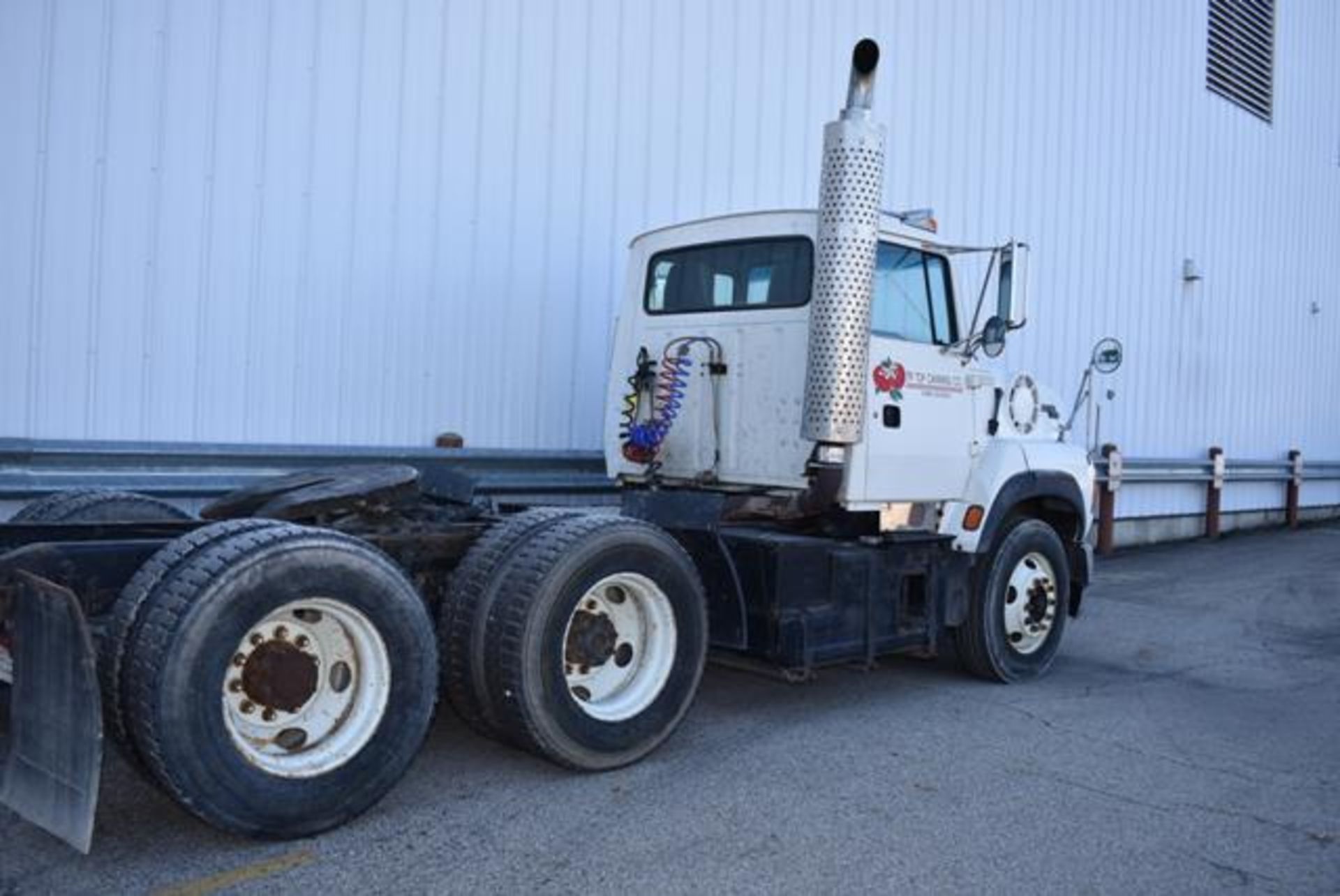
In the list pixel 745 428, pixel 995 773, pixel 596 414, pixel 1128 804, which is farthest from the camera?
pixel 596 414

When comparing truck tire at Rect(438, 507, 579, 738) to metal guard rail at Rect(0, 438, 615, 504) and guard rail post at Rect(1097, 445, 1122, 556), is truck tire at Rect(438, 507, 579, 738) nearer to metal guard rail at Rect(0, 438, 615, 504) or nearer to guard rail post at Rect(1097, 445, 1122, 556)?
metal guard rail at Rect(0, 438, 615, 504)

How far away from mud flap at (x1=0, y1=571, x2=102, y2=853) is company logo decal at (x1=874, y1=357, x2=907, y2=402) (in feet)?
A: 13.1

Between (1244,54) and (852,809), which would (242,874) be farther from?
(1244,54)

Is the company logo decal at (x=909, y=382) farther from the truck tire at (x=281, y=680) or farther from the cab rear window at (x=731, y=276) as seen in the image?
the truck tire at (x=281, y=680)

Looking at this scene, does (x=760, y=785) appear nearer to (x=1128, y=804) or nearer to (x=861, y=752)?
(x=861, y=752)

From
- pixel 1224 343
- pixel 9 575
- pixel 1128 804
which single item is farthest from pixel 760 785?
pixel 1224 343

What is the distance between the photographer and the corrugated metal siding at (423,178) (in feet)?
21.5

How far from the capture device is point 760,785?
4.90 metres

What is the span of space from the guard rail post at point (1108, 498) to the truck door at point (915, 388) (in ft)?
26.3

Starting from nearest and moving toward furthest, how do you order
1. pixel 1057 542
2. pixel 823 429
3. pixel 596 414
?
pixel 823 429 < pixel 1057 542 < pixel 596 414

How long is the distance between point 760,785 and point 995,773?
44.7 inches

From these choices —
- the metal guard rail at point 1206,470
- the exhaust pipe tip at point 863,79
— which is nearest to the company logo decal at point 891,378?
the exhaust pipe tip at point 863,79

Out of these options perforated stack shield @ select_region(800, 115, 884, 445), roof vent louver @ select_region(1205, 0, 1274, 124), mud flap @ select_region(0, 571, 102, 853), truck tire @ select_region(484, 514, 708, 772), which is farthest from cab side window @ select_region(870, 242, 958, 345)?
roof vent louver @ select_region(1205, 0, 1274, 124)

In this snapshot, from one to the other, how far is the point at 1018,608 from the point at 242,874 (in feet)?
16.3
